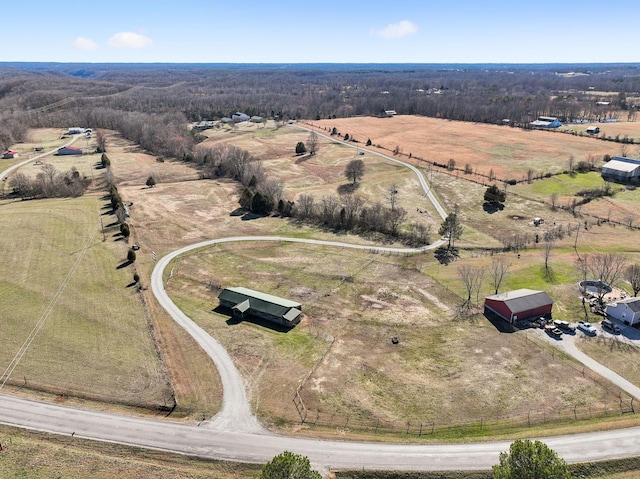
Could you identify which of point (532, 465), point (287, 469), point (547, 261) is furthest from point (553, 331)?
point (287, 469)

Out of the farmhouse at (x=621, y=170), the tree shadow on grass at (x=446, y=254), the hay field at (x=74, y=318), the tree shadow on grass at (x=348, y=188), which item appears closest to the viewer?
the hay field at (x=74, y=318)

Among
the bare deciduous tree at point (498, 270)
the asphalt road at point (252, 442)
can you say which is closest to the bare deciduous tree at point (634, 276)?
the bare deciduous tree at point (498, 270)

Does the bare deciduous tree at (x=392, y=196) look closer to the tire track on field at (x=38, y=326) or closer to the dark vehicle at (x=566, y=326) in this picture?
the dark vehicle at (x=566, y=326)

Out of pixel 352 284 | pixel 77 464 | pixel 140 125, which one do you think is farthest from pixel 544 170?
pixel 140 125

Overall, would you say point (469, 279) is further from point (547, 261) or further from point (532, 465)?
point (532, 465)

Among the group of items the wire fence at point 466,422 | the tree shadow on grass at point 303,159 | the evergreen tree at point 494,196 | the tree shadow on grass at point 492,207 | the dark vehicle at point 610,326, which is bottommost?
the wire fence at point 466,422

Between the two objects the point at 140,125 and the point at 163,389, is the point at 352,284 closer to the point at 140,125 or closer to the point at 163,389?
the point at 163,389
